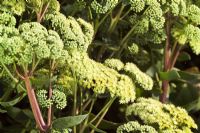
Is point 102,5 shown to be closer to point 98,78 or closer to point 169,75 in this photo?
point 98,78

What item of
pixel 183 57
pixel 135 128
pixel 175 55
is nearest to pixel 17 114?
pixel 135 128

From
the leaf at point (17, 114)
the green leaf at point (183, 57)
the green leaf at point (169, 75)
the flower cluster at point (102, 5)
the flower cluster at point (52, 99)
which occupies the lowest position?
the leaf at point (17, 114)

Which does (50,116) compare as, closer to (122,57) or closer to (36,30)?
(36,30)

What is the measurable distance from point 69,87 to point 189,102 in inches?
37.2

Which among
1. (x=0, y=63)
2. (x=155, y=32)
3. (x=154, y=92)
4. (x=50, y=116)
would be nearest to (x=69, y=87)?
(x=50, y=116)

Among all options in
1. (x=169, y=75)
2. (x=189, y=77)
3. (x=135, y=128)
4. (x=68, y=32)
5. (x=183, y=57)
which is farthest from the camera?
(x=183, y=57)

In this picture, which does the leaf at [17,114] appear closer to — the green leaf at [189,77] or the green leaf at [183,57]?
the green leaf at [189,77]

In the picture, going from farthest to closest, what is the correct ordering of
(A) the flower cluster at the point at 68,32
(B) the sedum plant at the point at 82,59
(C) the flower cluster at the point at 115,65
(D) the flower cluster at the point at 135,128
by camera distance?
(C) the flower cluster at the point at 115,65 < (D) the flower cluster at the point at 135,128 < (A) the flower cluster at the point at 68,32 < (B) the sedum plant at the point at 82,59

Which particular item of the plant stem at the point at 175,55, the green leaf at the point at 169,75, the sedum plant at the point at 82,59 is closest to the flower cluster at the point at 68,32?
the sedum plant at the point at 82,59

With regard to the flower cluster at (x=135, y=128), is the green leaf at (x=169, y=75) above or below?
above

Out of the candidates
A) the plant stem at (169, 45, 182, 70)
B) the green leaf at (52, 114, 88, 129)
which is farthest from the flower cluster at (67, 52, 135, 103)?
the plant stem at (169, 45, 182, 70)

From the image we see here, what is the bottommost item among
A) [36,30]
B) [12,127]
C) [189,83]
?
[12,127]

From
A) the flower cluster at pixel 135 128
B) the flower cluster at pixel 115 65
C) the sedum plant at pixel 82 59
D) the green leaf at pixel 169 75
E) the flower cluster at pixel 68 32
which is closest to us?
the sedum plant at pixel 82 59

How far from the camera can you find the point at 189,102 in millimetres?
2748
